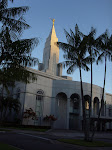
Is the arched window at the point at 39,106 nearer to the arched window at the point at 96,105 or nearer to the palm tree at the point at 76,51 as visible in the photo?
the arched window at the point at 96,105

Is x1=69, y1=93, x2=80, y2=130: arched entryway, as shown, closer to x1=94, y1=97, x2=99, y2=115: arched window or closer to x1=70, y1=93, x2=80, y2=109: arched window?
x1=70, y1=93, x2=80, y2=109: arched window

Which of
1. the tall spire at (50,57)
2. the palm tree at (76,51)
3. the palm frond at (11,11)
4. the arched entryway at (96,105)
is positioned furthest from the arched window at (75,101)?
the palm frond at (11,11)

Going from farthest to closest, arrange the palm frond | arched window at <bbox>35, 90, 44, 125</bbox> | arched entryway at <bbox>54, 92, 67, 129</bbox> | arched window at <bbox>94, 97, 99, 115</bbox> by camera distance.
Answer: arched window at <bbox>94, 97, 99, 115</bbox> < arched entryway at <bbox>54, 92, 67, 129</bbox> < arched window at <bbox>35, 90, 44, 125</bbox> < the palm frond

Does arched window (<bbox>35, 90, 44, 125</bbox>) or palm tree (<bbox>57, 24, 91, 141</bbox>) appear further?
arched window (<bbox>35, 90, 44, 125</bbox>)

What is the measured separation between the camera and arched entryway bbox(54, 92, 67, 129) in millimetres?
36219

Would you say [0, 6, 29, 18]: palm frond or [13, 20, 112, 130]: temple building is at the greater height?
[0, 6, 29, 18]: palm frond

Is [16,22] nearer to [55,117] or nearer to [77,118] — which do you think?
[55,117]

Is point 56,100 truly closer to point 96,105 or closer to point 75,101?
point 75,101

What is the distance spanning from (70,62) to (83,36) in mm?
2636

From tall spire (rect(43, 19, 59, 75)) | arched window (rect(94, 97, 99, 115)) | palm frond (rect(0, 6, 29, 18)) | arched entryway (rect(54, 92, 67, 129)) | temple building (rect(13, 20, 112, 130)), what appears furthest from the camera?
tall spire (rect(43, 19, 59, 75))

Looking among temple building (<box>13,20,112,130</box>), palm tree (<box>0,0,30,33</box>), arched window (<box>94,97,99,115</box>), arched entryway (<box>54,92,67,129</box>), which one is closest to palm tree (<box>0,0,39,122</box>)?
palm tree (<box>0,0,30,33</box>)

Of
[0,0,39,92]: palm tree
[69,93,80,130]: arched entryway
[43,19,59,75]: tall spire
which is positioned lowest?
[69,93,80,130]: arched entryway

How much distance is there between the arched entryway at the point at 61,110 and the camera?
36.2 metres

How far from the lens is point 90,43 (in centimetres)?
1509
